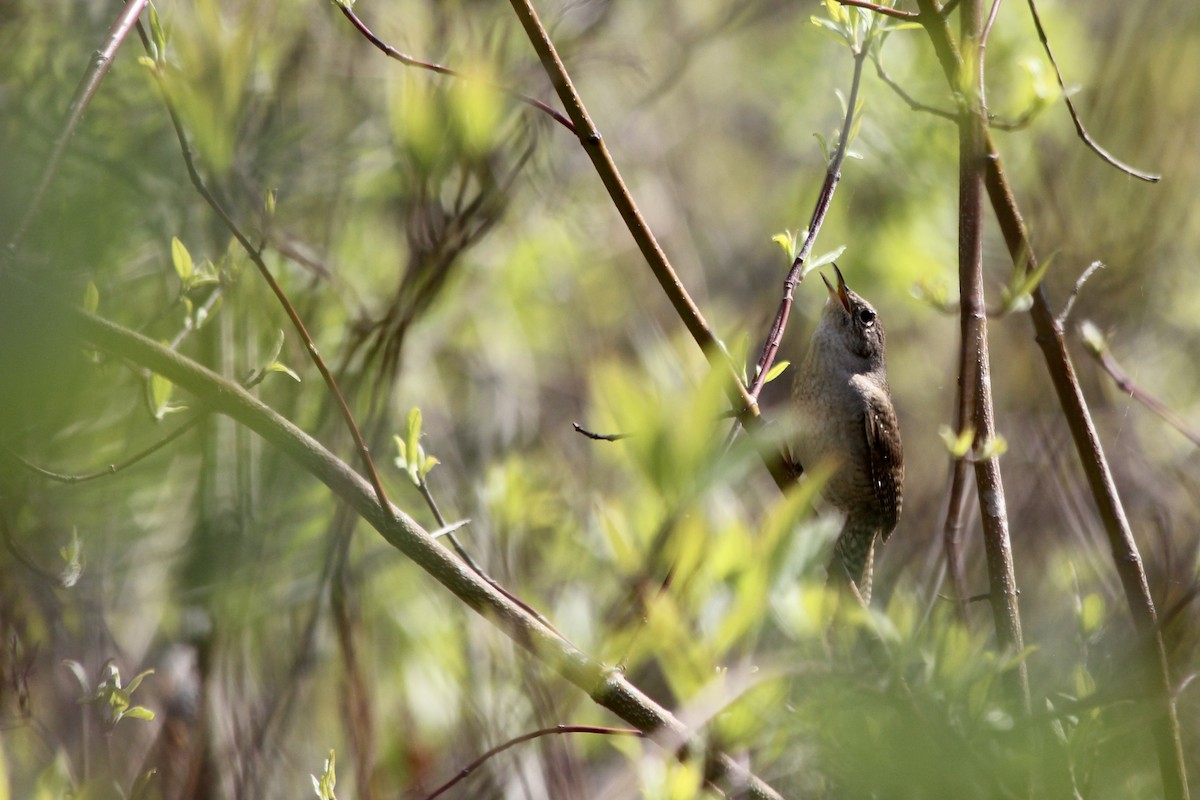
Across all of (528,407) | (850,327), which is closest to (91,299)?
(850,327)

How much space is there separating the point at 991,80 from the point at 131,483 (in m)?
3.94

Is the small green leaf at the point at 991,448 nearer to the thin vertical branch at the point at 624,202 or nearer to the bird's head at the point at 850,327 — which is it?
the thin vertical branch at the point at 624,202

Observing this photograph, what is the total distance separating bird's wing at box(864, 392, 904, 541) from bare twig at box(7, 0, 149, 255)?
2.85 metres

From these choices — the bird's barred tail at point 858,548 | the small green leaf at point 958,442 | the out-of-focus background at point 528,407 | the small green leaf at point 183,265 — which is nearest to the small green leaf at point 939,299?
the out-of-focus background at point 528,407

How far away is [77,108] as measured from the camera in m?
1.36

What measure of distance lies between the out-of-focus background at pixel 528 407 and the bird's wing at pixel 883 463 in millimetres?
188

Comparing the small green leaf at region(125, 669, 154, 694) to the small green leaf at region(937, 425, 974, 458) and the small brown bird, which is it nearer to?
the small green leaf at region(937, 425, 974, 458)

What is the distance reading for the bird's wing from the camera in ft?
12.8

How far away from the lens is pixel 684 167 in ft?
23.8

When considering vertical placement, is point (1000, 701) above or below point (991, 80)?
below

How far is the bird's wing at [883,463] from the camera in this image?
389 centimetres

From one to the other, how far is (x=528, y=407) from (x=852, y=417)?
1667mm

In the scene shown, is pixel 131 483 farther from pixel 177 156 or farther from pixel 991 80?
pixel 991 80

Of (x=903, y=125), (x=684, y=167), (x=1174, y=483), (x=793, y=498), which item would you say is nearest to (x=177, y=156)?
(x=793, y=498)
